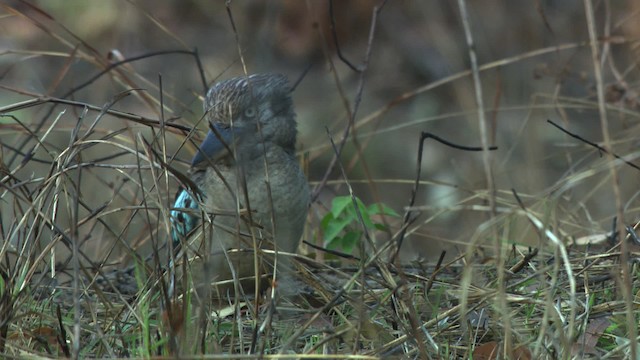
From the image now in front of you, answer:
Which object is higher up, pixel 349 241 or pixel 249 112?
pixel 249 112

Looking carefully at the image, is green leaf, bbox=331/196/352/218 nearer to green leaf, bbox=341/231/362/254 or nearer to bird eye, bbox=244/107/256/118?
green leaf, bbox=341/231/362/254

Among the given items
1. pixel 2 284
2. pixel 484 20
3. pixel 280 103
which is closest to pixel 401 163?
pixel 484 20

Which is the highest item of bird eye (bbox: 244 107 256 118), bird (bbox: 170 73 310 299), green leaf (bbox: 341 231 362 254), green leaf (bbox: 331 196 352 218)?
bird eye (bbox: 244 107 256 118)

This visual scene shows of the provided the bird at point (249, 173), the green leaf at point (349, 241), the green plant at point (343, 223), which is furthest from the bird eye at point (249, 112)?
the green leaf at point (349, 241)

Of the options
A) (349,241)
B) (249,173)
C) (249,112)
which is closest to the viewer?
(249,173)

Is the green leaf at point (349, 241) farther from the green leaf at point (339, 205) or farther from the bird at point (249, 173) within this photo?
the bird at point (249, 173)

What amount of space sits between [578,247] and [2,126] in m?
2.20

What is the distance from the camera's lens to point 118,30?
10281mm

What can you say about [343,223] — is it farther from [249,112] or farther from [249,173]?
[249,112]

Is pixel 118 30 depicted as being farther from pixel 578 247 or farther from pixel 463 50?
pixel 578 247

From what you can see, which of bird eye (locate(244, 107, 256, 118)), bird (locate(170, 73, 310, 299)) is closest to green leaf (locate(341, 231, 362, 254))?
bird (locate(170, 73, 310, 299))

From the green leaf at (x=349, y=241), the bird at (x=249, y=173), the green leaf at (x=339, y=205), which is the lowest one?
the green leaf at (x=349, y=241)

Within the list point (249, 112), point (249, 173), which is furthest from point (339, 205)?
point (249, 112)

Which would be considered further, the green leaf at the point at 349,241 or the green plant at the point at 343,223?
the green leaf at the point at 349,241
